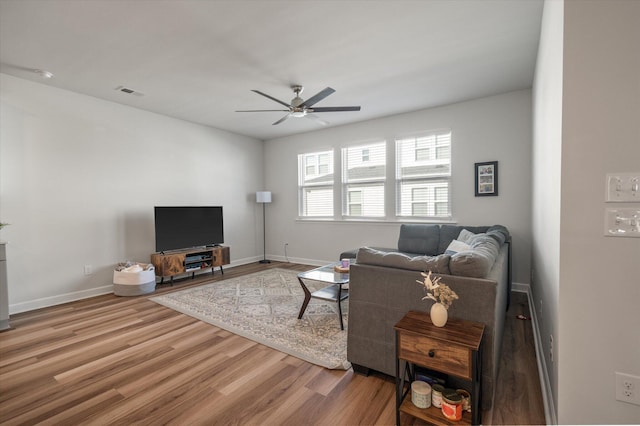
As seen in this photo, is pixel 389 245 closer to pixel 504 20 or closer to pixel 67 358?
pixel 504 20

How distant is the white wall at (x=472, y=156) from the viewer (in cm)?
410

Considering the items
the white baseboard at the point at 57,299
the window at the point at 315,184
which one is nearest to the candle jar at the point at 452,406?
the window at the point at 315,184

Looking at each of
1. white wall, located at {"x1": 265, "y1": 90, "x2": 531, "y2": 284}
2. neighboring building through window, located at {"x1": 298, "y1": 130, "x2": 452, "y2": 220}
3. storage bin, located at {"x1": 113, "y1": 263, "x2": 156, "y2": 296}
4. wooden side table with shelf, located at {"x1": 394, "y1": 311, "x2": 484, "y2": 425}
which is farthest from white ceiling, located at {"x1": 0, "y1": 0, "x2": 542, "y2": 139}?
storage bin, located at {"x1": 113, "y1": 263, "x2": 156, "y2": 296}

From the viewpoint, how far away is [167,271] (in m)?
4.58

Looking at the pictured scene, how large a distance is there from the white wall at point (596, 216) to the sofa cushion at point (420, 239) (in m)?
3.00

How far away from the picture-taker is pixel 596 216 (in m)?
1.28

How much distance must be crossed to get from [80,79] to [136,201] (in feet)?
5.96

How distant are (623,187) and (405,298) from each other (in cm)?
118

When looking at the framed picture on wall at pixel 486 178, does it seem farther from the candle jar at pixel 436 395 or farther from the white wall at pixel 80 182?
the white wall at pixel 80 182

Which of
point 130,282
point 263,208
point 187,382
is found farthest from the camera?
point 263,208

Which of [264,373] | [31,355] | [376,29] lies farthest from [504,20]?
[31,355]

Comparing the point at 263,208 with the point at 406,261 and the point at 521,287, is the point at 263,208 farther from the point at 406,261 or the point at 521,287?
the point at 406,261

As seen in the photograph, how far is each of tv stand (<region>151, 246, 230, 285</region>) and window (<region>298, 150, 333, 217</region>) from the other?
1.92 m

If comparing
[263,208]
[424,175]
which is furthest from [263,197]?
[424,175]
